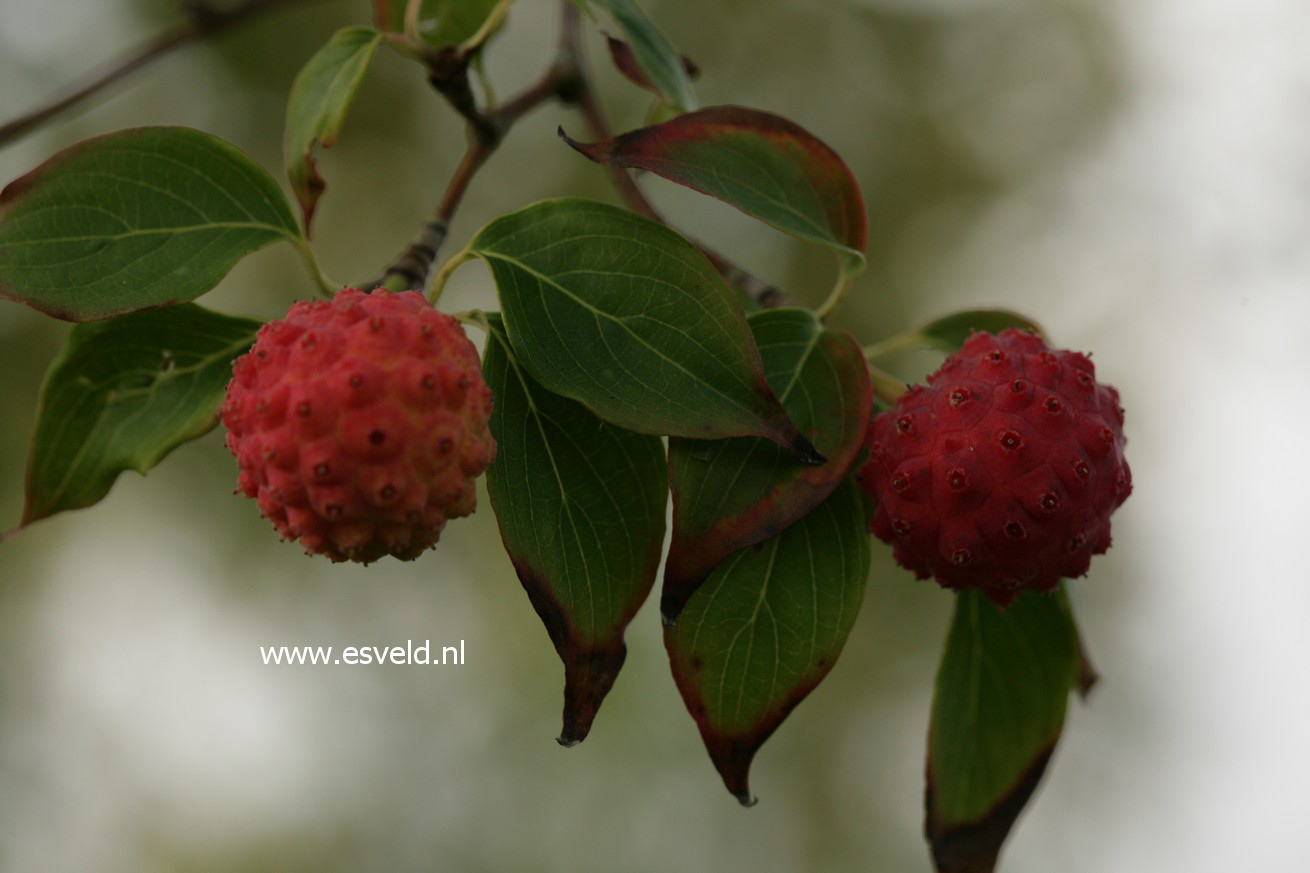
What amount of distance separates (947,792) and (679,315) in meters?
0.70

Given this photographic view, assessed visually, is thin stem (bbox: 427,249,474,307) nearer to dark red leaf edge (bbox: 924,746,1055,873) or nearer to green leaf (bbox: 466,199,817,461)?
green leaf (bbox: 466,199,817,461)

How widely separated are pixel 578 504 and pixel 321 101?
51 centimetres

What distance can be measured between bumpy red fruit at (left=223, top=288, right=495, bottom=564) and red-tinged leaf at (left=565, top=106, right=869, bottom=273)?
212 millimetres

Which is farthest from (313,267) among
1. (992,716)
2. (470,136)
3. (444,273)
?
(992,716)

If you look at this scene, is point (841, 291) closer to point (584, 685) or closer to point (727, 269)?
point (727, 269)

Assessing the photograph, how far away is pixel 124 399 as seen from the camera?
111cm

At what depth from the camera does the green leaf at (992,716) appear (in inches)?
49.0

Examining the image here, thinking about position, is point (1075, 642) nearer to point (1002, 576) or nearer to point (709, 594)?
point (1002, 576)

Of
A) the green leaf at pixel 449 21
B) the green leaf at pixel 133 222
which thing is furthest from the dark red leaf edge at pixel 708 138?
the green leaf at pixel 449 21

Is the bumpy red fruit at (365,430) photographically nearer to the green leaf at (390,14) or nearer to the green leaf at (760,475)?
the green leaf at (760,475)

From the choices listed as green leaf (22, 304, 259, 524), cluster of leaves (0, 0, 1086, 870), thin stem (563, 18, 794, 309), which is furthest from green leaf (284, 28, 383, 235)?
thin stem (563, 18, 794, 309)

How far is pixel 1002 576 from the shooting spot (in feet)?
3.22

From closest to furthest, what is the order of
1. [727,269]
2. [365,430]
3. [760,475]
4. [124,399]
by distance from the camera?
[365,430]
[760,475]
[124,399]
[727,269]

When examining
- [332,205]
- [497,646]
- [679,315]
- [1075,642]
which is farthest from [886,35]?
[679,315]
